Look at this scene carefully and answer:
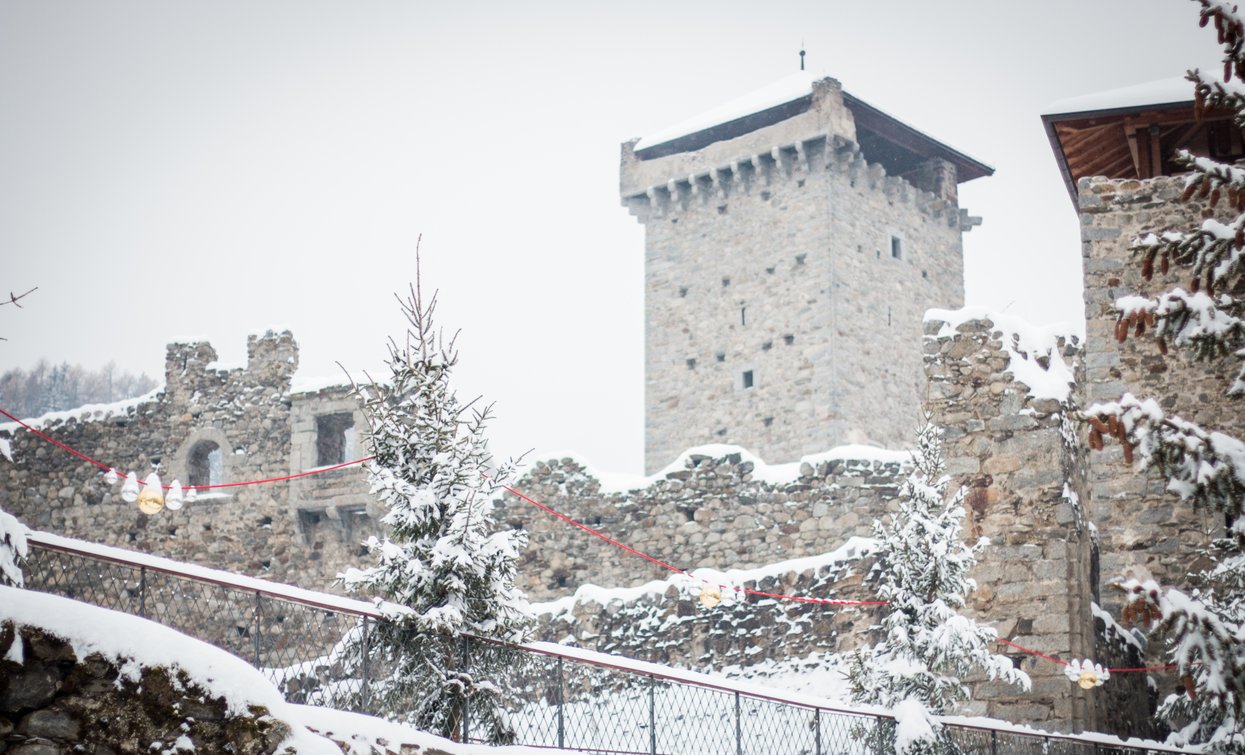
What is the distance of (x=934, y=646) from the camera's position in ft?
41.3

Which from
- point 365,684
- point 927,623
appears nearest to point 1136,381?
point 927,623

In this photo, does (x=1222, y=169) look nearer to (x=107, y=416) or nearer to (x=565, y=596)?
(x=565, y=596)

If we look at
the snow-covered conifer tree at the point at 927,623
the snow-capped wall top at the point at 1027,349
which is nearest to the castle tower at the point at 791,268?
the snow-capped wall top at the point at 1027,349

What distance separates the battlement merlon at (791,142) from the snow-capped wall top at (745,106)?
0.10 ft

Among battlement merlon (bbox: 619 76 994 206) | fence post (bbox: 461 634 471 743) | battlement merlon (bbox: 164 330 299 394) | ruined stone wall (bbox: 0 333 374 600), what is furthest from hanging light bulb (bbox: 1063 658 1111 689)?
battlement merlon (bbox: 619 76 994 206)

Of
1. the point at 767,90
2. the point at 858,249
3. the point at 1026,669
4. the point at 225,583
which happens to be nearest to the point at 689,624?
the point at 1026,669

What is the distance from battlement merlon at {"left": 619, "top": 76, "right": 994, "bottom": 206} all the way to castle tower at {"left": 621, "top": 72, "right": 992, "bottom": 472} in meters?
0.04

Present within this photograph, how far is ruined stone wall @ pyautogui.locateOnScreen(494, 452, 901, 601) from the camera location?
18.2 metres

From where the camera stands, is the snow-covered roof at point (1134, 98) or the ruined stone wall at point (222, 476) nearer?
the snow-covered roof at point (1134, 98)

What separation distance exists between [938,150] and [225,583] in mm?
26360

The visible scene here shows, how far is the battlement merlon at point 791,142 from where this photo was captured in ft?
104

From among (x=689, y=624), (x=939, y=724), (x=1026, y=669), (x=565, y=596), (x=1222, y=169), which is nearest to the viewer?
(x=1222, y=169)

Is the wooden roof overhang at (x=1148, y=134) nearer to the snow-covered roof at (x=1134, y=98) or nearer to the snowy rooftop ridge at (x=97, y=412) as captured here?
the snow-covered roof at (x=1134, y=98)

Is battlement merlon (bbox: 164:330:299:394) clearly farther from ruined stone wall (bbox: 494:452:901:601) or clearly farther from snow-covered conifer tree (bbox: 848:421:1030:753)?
snow-covered conifer tree (bbox: 848:421:1030:753)
